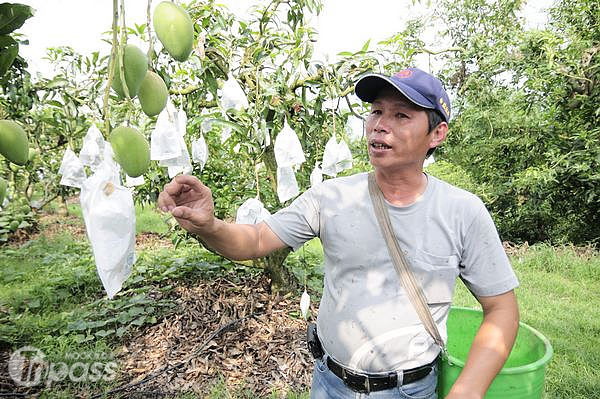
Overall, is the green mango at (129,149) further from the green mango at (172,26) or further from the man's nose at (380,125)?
the man's nose at (380,125)

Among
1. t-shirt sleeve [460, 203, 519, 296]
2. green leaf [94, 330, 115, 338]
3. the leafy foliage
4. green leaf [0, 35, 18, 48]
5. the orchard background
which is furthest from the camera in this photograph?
the leafy foliage

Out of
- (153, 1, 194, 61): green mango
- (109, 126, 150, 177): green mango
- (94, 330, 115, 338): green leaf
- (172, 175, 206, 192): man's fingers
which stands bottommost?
(94, 330, 115, 338): green leaf

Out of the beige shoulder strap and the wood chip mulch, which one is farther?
the wood chip mulch

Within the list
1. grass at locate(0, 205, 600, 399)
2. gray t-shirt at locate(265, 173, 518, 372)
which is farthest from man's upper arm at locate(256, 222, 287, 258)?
grass at locate(0, 205, 600, 399)

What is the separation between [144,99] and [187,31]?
135mm

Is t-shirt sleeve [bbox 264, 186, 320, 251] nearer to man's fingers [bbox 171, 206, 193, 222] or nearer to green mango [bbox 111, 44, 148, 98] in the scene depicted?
man's fingers [bbox 171, 206, 193, 222]

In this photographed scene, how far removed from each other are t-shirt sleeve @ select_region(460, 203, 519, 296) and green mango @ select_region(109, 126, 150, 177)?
0.79m

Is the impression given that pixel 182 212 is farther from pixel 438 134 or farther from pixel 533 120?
pixel 533 120

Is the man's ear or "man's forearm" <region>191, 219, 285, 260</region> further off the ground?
the man's ear

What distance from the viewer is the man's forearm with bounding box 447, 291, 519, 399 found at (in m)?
1.01

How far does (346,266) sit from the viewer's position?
119cm

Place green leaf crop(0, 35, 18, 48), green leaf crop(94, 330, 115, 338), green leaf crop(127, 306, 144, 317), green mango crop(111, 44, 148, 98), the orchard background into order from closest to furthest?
green mango crop(111, 44, 148, 98) < green leaf crop(0, 35, 18, 48) < the orchard background < green leaf crop(94, 330, 115, 338) < green leaf crop(127, 306, 144, 317)

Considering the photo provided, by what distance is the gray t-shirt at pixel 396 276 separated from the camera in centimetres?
112

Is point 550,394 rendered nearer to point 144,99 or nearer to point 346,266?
point 346,266
